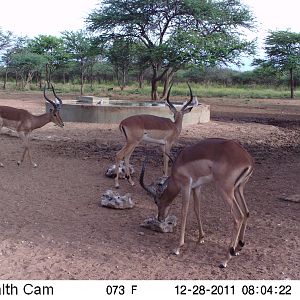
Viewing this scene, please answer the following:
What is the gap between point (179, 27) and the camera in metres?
23.8

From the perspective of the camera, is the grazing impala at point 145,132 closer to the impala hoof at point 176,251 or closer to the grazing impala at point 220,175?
the grazing impala at point 220,175

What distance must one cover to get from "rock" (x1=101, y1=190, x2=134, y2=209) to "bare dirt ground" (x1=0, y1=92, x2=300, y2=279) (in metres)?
0.09

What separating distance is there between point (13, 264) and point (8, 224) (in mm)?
1174

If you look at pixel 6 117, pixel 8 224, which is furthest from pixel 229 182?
pixel 6 117

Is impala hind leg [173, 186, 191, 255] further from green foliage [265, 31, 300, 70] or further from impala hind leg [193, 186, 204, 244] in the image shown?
green foliage [265, 31, 300, 70]

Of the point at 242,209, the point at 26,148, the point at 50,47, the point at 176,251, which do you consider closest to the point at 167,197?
the point at 176,251

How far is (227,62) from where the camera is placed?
78.0ft

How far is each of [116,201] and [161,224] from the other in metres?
1.01

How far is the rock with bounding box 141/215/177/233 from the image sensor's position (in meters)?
5.10

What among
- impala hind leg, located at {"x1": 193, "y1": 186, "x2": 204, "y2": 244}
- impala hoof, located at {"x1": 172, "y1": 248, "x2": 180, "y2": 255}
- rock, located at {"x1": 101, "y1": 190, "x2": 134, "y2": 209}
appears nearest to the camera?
impala hoof, located at {"x1": 172, "y1": 248, "x2": 180, "y2": 255}

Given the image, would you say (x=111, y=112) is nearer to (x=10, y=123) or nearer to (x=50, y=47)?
(x=10, y=123)

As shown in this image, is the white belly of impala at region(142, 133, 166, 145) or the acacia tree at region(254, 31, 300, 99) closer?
the white belly of impala at region(142, 133, 166, 145)

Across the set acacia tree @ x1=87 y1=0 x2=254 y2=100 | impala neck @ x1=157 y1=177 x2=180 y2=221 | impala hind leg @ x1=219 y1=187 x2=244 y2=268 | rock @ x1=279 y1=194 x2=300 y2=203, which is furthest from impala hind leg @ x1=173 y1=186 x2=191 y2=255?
acacia tree @ x1=87 y1=0 x2=254 y2=100

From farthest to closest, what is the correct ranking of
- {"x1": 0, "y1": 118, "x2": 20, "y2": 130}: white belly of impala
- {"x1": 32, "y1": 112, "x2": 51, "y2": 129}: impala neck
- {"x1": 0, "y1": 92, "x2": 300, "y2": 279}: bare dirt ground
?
1. {"x1": 32, "y1": 112, "x2": 51, "y2": 129}: impala neck
2. {"x1": 0, "y1": 118, "x2": 20, "y2": 130}: white belly of impala
3. {"x1": 0, "y1": 92, "x2": 300, "y2": 279}: bare dirt ground
